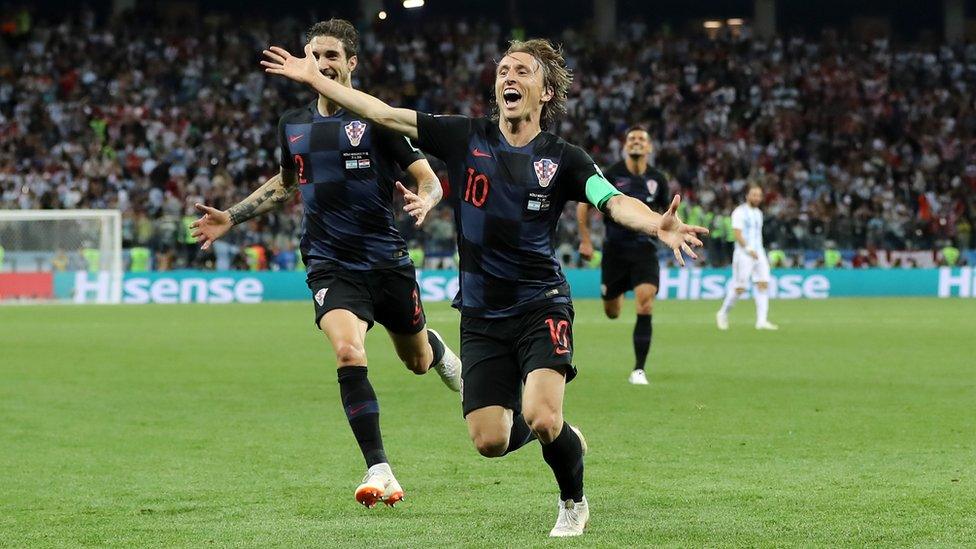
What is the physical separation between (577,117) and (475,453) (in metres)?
32.1

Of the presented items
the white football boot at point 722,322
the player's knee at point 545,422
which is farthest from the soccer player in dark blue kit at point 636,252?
the white football boot at point 722,322

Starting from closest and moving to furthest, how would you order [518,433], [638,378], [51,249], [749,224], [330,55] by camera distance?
1. [518,433]
2. [330,55]
3. [638,378]
4. [749,224]
5. [51,249]

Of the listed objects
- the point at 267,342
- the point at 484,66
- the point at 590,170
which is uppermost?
the point at 484,66

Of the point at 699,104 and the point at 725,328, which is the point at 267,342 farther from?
the point at 699,104

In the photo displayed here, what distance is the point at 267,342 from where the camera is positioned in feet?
64.4

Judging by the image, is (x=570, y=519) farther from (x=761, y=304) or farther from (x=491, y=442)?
(x=761, y=304)

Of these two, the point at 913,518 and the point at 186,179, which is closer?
the point at 913,518

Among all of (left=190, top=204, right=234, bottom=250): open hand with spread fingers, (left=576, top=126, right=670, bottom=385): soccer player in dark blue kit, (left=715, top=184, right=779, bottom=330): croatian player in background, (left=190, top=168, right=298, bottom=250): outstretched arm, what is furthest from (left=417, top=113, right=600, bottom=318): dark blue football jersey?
(left=715, top=184, right=779, bottom=330): croatian player in background

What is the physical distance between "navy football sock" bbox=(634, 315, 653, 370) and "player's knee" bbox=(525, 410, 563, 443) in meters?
7.29

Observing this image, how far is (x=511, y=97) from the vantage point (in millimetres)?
6383

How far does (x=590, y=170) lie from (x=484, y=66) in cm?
3644

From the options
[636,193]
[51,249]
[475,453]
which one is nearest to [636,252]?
[636,193]

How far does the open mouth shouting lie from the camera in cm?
636

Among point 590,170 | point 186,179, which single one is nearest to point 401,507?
point 590,170
